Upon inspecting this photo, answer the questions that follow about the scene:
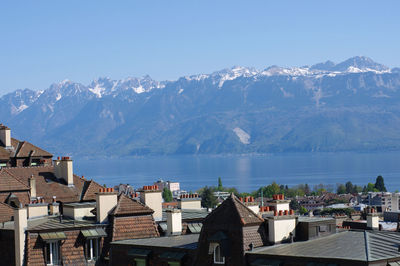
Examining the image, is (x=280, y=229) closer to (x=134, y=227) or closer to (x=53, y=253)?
(x=134, y=227)

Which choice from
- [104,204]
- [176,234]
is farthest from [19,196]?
[176,234]

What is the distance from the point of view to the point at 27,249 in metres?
30.8

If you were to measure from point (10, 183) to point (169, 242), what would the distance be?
17.6m

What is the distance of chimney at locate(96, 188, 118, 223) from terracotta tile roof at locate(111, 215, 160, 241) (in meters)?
0.60

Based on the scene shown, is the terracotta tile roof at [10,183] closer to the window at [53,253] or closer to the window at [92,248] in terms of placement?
the window at [92,248]

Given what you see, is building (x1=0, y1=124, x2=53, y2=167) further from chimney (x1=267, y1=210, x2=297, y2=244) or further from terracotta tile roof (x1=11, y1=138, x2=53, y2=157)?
chimney (x1=267, y1=210, x2=297, y2=244)

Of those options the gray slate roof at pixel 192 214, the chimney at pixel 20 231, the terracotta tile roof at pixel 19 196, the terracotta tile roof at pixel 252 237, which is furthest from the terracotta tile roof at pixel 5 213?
the terracotta tile roof at pixel 252 237

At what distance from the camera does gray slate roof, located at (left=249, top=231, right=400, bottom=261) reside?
73.7 ft

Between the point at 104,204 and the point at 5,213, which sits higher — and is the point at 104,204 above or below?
above

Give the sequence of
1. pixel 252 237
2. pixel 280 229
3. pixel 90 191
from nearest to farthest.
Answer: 1. pixel 252 237
2. pixel 280 229
3. pixel 90 191

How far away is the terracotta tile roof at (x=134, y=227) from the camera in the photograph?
32.0 meters

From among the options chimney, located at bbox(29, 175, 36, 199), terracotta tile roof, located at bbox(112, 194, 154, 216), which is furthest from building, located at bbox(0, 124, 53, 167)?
terracotta tile roof, located at bbox(112, 194, 154, 216)

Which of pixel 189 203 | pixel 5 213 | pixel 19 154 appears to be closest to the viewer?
pixel 5 213

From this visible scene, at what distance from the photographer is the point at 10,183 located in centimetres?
4419
